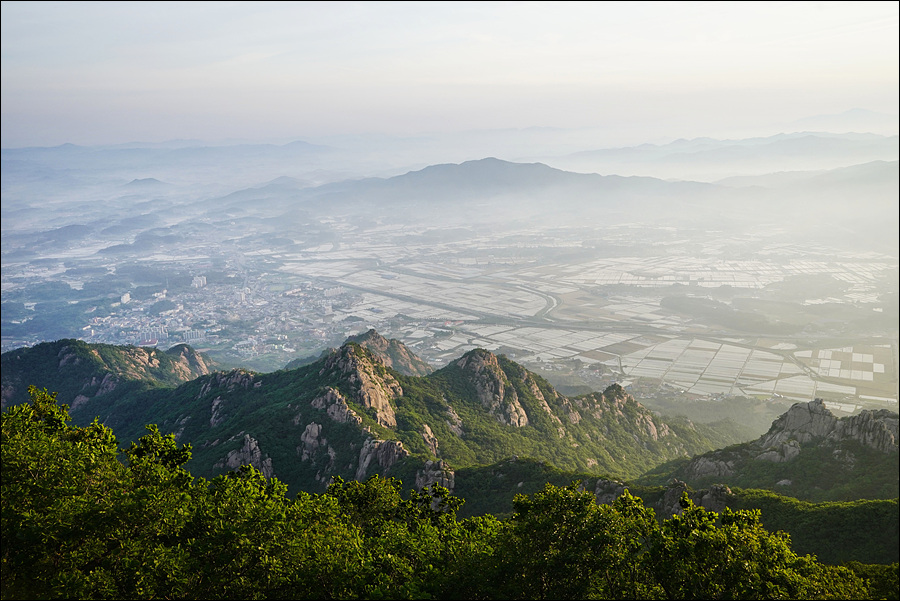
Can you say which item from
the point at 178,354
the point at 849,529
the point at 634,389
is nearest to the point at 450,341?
the point at 634,389

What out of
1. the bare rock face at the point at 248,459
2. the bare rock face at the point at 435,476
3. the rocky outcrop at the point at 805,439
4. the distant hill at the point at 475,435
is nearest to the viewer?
the distant hill at the point at 475,435

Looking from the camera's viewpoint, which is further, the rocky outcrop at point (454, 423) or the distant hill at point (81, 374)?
the distant hill at point (81, 374)

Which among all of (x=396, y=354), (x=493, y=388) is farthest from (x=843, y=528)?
(x=396, y=354)

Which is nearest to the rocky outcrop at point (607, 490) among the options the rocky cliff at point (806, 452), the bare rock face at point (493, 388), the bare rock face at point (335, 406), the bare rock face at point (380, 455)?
the rocky cliff at point (806, 452)

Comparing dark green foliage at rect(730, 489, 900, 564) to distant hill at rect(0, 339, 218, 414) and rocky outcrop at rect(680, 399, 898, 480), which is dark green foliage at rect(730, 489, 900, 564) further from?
distant hill at rect(0, 339, 218, 414)

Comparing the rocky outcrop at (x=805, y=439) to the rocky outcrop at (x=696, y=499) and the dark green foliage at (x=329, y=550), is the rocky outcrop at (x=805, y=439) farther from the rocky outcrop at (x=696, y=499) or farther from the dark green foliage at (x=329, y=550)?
the dark green foliage at (x=329, y=550)

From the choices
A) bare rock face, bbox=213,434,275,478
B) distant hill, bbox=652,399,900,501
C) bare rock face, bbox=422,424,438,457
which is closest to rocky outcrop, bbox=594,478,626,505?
distant hill, bbox=652,399,900,501
